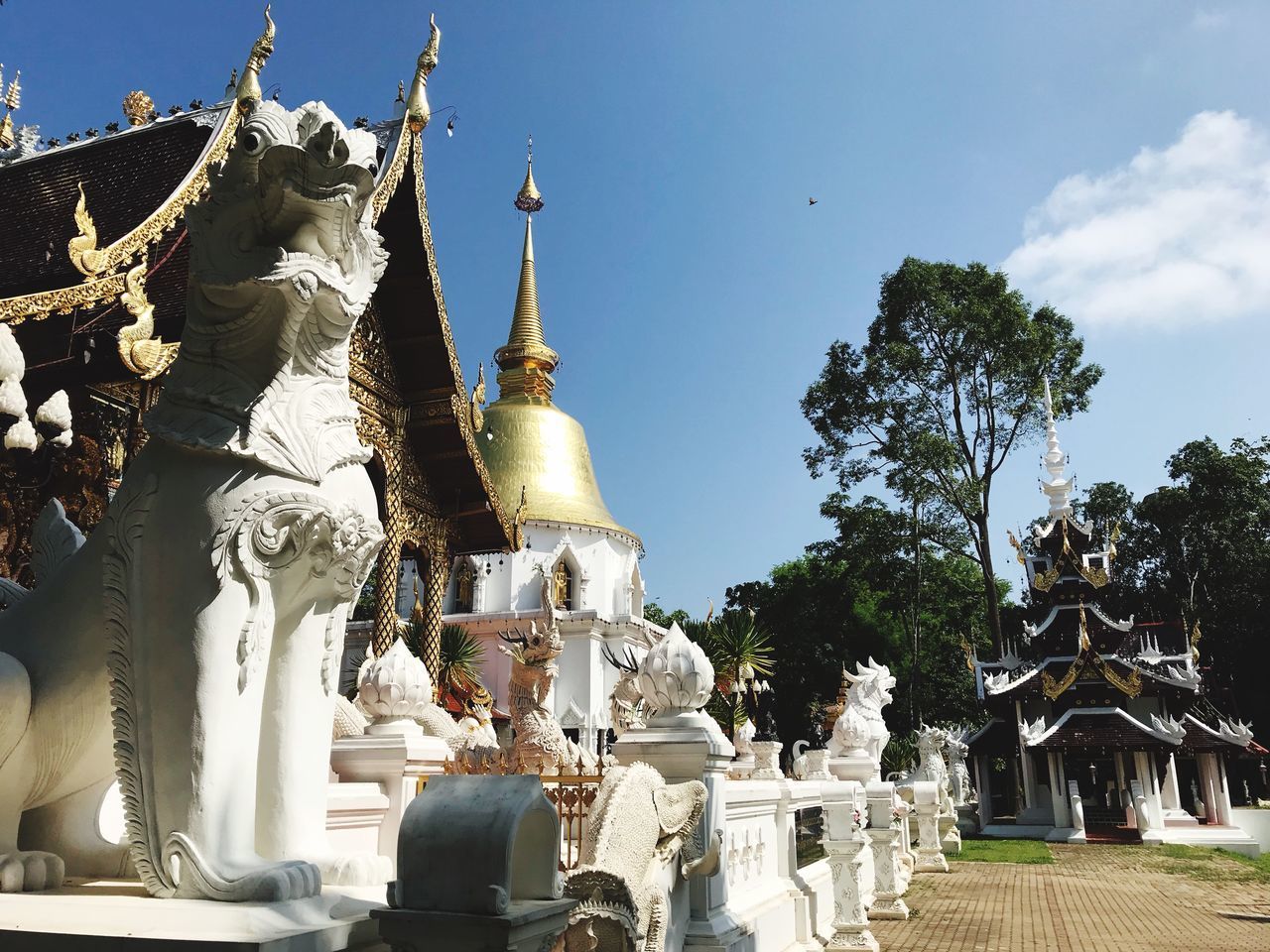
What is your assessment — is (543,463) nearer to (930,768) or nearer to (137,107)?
(930,768)

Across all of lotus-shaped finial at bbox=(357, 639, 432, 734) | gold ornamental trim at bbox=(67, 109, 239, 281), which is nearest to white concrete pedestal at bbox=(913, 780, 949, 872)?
lotus-shaped finial at bbox=(357, 639, 432, 734)

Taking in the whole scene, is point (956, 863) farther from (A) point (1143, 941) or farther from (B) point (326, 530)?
(B) point (326, 530)

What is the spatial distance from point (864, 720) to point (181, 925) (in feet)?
30.3

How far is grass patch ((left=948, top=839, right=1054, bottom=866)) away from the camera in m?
17.2

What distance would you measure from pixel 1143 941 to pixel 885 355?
2037 centimetres

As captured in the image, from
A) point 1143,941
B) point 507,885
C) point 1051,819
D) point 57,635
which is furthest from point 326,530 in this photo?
point 1051,819

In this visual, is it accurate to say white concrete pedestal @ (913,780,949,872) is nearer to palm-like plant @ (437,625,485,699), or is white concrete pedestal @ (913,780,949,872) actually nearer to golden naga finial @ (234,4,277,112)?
palm-like plant @ (437,625,485,699)

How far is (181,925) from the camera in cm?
187

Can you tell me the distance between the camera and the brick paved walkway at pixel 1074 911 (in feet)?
30.2

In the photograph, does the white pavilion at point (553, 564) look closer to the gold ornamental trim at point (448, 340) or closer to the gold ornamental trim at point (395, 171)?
the gold ornamental trim at point (448, 340)

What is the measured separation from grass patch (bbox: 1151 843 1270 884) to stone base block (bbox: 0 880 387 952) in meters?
16.7

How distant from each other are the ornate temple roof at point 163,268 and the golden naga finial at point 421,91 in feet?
0.13

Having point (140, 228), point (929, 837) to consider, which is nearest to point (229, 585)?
point (140, 228)

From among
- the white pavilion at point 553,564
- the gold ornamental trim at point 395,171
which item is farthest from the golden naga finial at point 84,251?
the white pavilion at point 553,564
